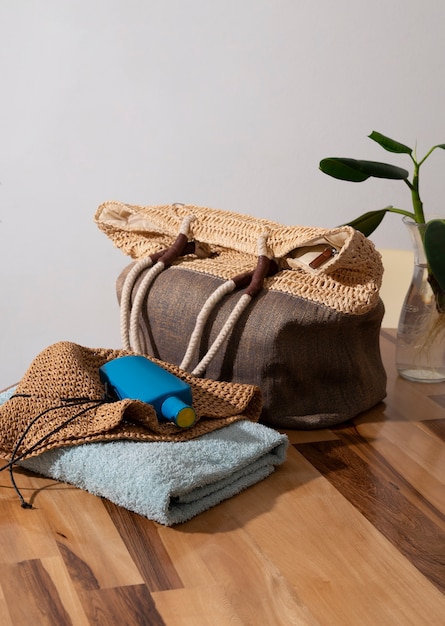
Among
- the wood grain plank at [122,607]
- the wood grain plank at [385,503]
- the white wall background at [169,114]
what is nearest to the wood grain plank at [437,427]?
the wood grain plank at [385,503]

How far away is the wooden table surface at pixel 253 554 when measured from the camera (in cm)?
59

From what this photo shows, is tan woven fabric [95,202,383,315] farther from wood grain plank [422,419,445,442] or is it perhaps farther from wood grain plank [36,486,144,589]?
wood grain plank [36,486,144,589]

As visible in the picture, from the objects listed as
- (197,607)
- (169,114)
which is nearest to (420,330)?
(197,607)

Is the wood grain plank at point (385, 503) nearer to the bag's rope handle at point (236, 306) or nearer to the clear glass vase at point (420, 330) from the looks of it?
the bag's rope handle at point (236, 306)

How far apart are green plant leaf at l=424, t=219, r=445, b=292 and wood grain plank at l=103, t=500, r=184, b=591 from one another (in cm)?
46

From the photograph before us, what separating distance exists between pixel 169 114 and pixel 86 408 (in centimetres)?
146

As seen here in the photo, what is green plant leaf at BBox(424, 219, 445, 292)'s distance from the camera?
37.4 inches

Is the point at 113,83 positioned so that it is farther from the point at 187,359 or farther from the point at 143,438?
the point at 143,438

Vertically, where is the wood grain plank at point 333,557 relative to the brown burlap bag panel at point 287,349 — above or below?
below

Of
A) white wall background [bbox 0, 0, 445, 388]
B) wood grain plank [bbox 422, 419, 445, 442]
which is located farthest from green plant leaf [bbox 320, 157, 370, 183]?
white wall background [bbox 0, 0, 445, 388]

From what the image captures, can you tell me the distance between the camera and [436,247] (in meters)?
0.95

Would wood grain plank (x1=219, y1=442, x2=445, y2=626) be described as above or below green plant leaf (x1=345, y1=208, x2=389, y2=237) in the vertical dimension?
below

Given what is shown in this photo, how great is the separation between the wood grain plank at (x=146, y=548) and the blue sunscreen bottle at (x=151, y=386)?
4.0 inches

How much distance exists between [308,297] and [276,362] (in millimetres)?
81
